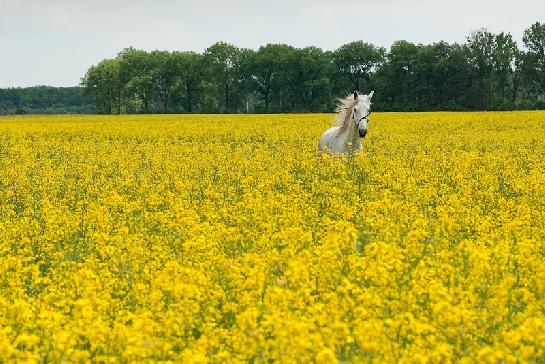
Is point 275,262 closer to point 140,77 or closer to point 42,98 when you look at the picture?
point 140,77

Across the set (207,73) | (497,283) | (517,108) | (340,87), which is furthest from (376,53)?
(497,283)

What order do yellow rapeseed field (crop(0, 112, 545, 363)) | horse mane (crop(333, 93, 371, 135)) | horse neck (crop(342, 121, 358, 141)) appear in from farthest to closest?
horse mane (crop(333, 93, 371, 135))
horse neck (crop(342, 121, 358, 141))
yellow rapeseed field (crop(0, 112, 545, 363))

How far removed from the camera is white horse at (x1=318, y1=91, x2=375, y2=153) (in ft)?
57.0

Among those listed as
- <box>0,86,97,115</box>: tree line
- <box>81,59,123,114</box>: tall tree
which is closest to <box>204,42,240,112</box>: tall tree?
<box>81,59,123,114</box>: tall tree

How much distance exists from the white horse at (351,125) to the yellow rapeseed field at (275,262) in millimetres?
728

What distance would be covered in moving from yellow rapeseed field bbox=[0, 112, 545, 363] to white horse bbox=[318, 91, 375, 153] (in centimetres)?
73

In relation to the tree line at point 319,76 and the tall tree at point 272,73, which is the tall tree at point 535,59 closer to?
the tree line at point 319,76

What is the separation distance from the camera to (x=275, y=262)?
7980mm

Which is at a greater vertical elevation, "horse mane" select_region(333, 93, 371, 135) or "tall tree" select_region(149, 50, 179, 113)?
"tall tree" select_region(149, 50, 179, 113)

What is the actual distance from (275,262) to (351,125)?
1064 cm

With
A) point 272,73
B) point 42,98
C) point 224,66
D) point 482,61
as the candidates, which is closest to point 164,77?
point 224,66

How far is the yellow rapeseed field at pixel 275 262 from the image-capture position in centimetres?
512

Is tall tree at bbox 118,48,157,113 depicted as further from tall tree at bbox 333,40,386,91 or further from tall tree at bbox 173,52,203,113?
tall tree at bbox 333,40,386,91

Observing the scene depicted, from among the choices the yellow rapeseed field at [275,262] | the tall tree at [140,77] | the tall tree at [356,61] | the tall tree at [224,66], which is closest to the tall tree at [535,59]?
the tall tree at [356,61]
